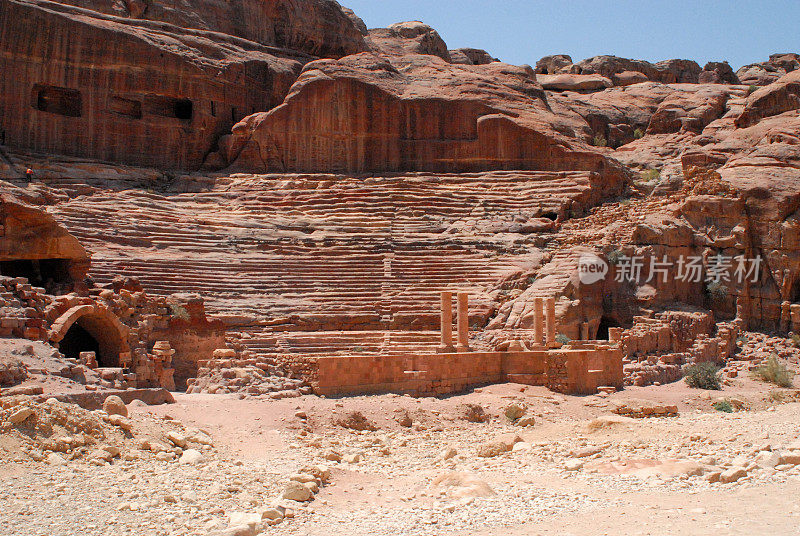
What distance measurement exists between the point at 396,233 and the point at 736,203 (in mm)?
10439

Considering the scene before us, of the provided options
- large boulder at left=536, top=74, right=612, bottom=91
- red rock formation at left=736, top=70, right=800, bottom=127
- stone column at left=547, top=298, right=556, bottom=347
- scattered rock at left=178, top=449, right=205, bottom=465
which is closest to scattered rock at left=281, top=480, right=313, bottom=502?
scattered rock at left=178, top=449, right=205, bottom=465

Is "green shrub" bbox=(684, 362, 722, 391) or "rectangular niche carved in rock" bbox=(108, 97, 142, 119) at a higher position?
"rectangular niche carved in rock" bbox=(108, 97, 142, 119)

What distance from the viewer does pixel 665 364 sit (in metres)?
19.0

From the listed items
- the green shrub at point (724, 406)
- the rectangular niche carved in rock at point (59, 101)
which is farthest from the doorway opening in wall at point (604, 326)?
the rectangular niche carved in rock at point (59, 101)

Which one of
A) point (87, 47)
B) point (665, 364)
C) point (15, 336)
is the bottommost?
point (665, 364)

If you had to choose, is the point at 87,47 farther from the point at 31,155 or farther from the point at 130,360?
the point at 130,360

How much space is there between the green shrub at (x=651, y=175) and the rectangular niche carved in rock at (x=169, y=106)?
1788 cm

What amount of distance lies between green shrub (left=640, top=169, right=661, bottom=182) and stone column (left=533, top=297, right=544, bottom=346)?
1370 cm

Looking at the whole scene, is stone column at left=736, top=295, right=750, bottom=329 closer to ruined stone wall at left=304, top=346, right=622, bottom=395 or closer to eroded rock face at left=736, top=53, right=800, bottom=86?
ruined stone wall at left=304, top=346, right=622, bottom=395

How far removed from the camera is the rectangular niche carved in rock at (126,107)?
2997 cm

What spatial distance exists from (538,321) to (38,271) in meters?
11.6

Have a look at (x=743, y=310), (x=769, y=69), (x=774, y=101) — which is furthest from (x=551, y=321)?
(x=769, y=69)

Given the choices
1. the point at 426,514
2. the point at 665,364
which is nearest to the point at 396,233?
the point at 665,364

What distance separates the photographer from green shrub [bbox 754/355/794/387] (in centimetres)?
1847
